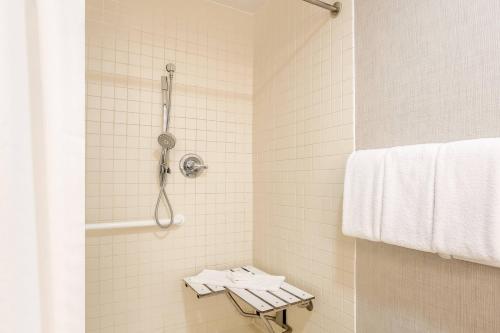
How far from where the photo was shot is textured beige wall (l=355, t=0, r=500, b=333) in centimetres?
88

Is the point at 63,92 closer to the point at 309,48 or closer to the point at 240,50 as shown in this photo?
the point at 309,48

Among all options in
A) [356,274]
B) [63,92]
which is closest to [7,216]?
[63,92]

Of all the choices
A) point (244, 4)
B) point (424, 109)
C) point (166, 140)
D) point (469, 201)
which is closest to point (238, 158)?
point (166, 140)

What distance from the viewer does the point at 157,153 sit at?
1744mm

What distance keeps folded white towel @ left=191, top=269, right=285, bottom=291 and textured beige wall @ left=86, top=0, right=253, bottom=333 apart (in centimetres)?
16

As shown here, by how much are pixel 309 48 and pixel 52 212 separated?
1406 mm

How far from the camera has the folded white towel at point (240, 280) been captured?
5.12 ft

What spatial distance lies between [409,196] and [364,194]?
6.7 inches

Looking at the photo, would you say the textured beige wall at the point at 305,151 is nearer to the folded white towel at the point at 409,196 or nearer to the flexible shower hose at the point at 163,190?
the folded white towel at the point at 409,196

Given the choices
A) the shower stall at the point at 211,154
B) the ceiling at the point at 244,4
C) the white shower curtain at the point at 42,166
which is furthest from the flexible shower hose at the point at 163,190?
the ceiling at the point at 244,4

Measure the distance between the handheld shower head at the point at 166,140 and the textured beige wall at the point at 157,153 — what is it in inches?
4.4

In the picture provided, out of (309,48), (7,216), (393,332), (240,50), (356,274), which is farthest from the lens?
(240,50)

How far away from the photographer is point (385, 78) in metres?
1.17

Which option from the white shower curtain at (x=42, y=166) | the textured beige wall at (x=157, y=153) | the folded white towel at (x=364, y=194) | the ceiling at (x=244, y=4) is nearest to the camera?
the white shower curtain at (x=42, y=166)
